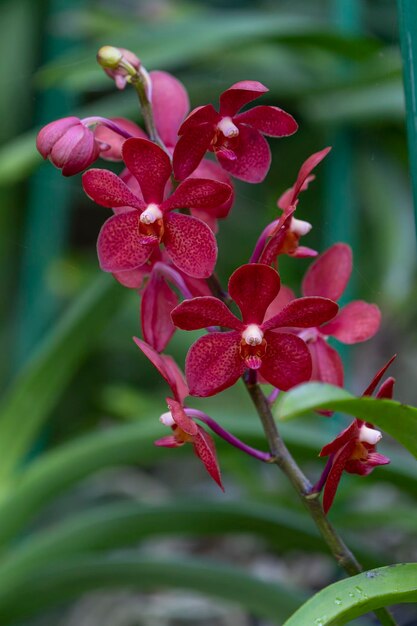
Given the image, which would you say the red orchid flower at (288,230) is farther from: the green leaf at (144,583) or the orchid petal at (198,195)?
the green leaf at (144,583)

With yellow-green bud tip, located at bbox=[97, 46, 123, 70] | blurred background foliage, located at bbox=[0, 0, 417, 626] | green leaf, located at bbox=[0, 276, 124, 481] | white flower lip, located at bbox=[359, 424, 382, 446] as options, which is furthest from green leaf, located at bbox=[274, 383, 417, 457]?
green leaf, located at bbox=[0, 276, 124, 481]

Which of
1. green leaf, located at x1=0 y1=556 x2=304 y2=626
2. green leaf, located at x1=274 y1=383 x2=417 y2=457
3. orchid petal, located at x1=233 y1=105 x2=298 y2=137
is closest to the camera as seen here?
green leaf, located at x1=274 y1=383 x2=417 y2=457

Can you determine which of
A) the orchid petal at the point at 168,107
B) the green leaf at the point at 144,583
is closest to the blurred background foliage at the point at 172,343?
the green leaf at the point at 144,583

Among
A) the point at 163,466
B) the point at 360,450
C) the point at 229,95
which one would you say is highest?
the point at 163,466

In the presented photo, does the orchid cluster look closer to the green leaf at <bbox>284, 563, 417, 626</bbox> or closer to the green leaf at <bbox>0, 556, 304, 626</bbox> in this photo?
the green leaf at <bbox>284, 563, 417, 626</bbox>

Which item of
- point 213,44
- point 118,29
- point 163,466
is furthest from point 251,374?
point 163,466

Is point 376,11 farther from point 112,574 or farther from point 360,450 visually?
point 360,450
